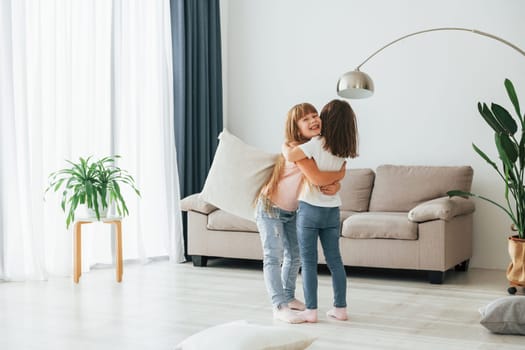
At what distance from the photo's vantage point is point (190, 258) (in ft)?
18.7

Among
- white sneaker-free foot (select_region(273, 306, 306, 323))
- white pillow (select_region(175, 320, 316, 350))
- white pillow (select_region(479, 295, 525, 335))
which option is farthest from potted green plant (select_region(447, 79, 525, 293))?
white pillow (select_region(175, 320, 316, 350))

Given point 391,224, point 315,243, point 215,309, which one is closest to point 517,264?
point 391,224

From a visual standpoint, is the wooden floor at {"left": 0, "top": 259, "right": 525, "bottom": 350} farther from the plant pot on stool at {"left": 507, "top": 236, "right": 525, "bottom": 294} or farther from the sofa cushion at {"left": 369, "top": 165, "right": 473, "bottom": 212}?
the sofa cushion at {"left": 369, "top": 165, "right": 473, "bottom": 212}

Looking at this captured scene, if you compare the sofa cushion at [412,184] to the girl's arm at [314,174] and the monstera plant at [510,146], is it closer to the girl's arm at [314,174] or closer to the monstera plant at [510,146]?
the monstera plant at [510,146]

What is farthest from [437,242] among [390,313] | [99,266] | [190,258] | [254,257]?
[99,266]

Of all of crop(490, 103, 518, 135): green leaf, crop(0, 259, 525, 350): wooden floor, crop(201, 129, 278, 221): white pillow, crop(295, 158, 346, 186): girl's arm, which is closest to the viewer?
crop(0, 259, 525, 350): wooden floor

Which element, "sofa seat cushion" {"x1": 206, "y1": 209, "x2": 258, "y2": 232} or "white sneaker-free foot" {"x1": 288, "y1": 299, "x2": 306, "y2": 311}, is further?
"sofa seat cushion" {"x1": 206, "y1": 209, "x2": 258, "y2": 232}

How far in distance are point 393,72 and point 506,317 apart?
2974 mm

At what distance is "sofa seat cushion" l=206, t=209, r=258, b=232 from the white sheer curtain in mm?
556

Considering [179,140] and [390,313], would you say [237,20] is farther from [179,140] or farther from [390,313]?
[390,313]

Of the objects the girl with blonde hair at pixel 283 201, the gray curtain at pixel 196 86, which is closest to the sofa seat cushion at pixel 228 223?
the gray curtain at pixel 196 86

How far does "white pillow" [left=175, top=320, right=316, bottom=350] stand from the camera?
2.52 m

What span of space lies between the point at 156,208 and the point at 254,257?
3.74ft

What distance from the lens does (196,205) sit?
5316 millimetres
